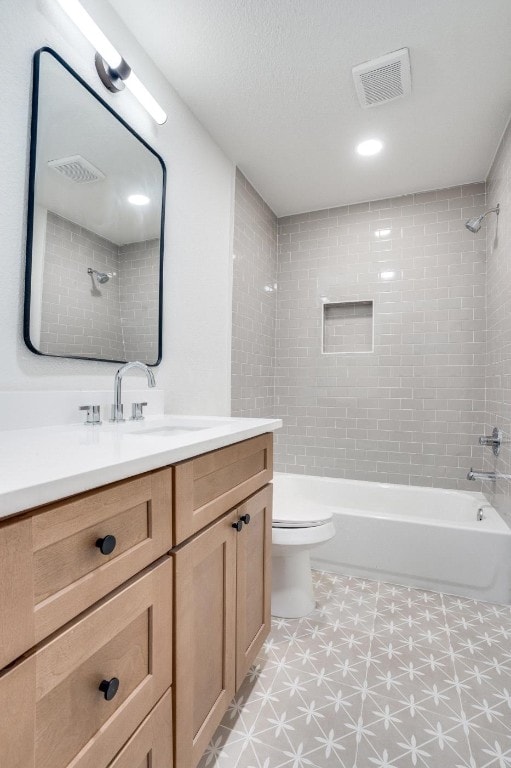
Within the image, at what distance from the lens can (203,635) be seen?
98 centimetres

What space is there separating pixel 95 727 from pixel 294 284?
297 cm

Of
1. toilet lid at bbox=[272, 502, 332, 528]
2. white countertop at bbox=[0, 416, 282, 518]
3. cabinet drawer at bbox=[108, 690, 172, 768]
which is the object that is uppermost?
white countertop at bbox=[0, 416, 282, 518]

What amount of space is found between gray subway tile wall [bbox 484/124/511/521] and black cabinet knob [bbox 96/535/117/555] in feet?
6.85

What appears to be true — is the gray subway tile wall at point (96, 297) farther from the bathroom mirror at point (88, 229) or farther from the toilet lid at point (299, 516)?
the toilet lid at point (299, 516)

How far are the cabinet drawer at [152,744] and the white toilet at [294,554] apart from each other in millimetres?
979

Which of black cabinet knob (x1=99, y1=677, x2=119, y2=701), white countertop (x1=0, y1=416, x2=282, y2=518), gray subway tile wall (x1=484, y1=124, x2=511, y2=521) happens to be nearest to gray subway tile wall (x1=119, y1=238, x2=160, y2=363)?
white countertop (x1=0, y1=416, x2=282, y2=518)

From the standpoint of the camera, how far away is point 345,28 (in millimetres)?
1543

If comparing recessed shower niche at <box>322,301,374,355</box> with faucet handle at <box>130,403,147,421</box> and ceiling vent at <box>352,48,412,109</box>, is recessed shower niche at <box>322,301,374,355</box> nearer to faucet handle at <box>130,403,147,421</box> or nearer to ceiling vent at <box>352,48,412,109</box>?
ceiling vent at <box>352,48,412,109</box>

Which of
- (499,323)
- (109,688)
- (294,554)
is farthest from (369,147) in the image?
(109,688)

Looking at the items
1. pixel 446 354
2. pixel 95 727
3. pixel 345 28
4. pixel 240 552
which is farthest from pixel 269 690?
pixel 345 28

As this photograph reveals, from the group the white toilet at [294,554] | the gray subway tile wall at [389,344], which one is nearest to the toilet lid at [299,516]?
the white toilet at [294,554]

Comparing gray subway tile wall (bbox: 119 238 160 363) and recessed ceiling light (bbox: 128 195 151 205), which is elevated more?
recessed ceiling light (bbox: 128 195 151 205)

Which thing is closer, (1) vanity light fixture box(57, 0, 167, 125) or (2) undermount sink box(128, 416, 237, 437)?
(1) vanity light fixture box(57, 0, 167, 125)

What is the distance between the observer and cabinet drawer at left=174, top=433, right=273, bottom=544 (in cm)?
88
